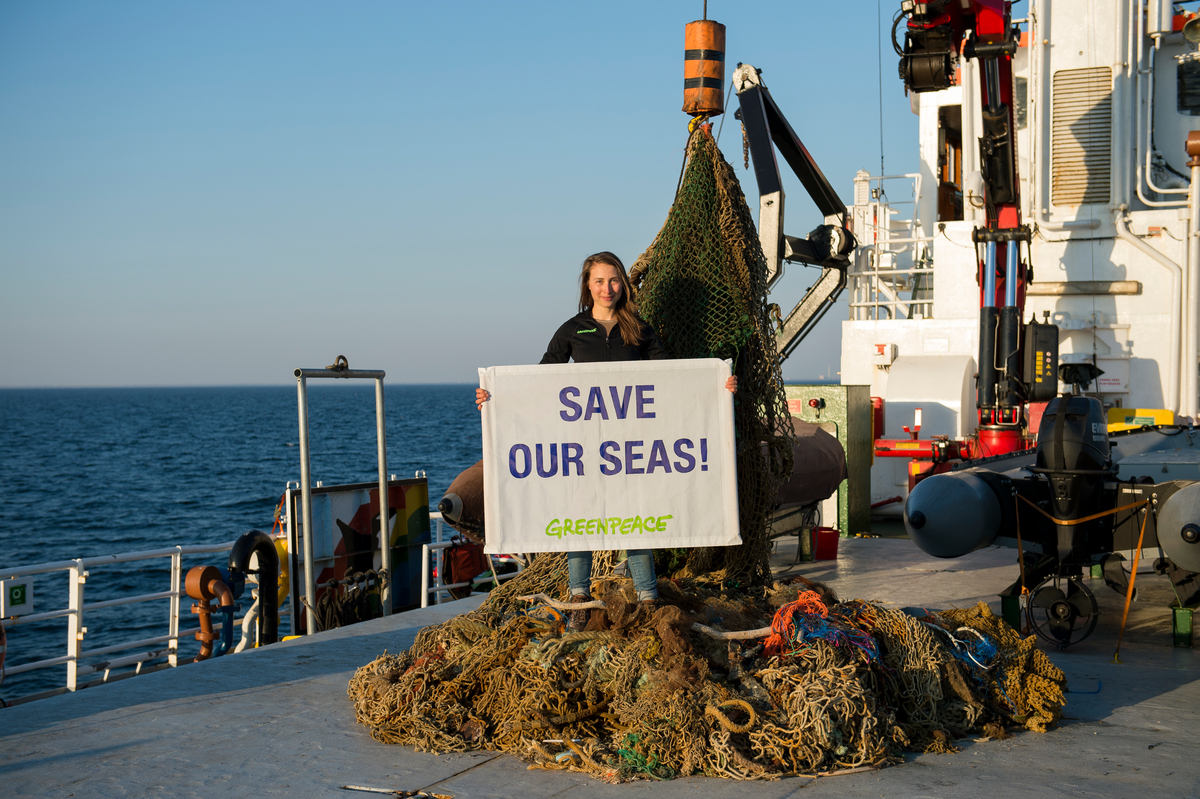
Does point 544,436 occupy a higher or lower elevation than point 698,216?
lower

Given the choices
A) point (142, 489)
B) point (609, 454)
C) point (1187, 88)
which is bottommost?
point (142, 489)

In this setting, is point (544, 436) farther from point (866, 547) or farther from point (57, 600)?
point (57, 600)

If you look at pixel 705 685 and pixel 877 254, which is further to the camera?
pixel 877 254

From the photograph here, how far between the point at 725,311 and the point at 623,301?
1.04 m

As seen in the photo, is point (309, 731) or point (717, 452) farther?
point (717, 452)

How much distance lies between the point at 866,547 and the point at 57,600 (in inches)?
718

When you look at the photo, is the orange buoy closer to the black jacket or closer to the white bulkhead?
the black jacket

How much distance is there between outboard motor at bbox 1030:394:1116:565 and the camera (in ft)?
23.0

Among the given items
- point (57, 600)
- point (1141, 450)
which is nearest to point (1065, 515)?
point (1141, 450)

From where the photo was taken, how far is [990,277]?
15039mm

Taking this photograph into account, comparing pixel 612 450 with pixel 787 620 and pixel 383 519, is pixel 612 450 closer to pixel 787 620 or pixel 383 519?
pixel 787 620

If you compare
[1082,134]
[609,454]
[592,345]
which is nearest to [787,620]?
[609,454]

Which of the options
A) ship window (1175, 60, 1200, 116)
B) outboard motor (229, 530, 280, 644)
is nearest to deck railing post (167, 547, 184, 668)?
outboard motor (229, 530, 280, 644)

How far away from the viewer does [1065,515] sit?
7102 mm
